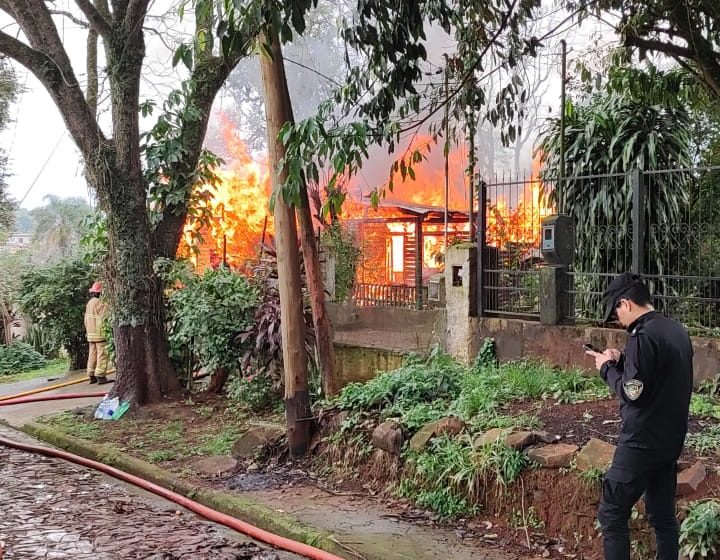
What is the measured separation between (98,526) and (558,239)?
5724 mm

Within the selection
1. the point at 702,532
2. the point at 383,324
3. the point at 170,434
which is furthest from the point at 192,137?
the point at 702,532

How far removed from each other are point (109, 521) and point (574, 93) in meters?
12.4

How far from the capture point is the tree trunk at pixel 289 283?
22.7 ft

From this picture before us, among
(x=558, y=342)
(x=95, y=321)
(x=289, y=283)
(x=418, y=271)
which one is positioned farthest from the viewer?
(x=418, y=271)

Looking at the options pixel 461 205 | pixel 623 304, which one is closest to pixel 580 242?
pixel 623 304

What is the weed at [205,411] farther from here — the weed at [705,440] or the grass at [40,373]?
the grass at [40,373]

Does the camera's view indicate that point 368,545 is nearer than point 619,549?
No

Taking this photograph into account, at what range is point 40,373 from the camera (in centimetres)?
1689

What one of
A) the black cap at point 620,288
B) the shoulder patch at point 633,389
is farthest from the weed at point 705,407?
the shoulder patch at point 633,389

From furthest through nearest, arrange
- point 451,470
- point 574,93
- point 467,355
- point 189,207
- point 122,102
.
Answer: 1. point 574,93
2. point 189,207
3. point 122,102
4. point 467,355
5. point 451,470

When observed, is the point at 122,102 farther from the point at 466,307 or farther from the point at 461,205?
the point at 461,205

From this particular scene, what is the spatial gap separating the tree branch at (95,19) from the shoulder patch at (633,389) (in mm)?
9028

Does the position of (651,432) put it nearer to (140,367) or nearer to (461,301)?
(461,301)

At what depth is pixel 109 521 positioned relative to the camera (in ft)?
19.3
